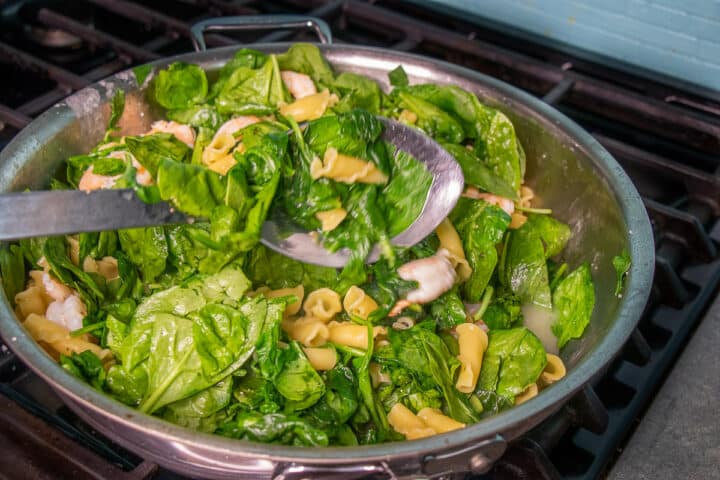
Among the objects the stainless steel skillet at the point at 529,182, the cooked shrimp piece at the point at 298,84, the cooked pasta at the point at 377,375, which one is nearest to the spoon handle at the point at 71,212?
the stainless steel skillet at the point at 529,182

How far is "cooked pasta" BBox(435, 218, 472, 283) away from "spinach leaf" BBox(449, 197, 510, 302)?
0.06 ft

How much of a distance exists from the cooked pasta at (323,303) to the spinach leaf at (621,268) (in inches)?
20.5

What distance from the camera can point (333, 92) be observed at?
1.77m

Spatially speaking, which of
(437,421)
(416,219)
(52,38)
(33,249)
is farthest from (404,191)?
(52,38)

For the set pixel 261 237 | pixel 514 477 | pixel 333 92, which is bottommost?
pixel 514 477

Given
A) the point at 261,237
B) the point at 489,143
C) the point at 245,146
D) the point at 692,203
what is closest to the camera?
the point at 261,237

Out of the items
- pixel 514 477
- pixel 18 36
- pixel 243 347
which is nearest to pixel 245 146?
pixel 243 347

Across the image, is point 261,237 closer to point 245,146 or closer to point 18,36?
point 245,146

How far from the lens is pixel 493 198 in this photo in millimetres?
1642

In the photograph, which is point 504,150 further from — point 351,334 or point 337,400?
point 337,400

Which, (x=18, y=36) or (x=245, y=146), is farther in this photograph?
(x=18, y=36)

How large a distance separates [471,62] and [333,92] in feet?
1.95

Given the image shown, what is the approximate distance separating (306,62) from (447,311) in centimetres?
69

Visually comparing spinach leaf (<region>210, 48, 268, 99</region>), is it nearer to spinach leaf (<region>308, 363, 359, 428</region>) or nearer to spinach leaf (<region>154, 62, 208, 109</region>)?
spinach leaf (<region>154, 62, 208, 109</region>)
